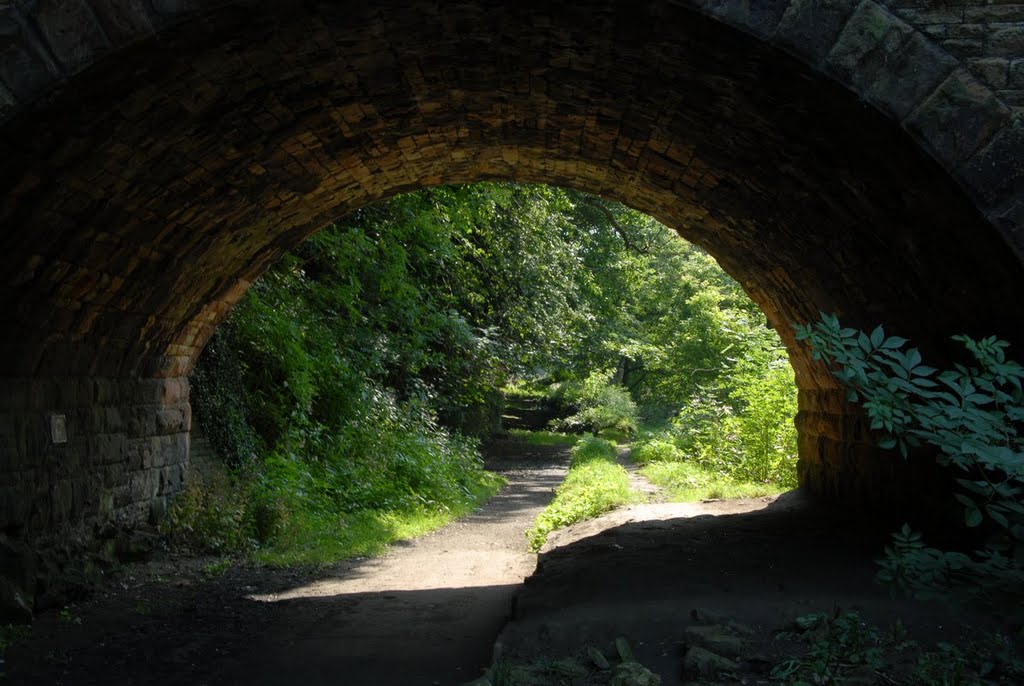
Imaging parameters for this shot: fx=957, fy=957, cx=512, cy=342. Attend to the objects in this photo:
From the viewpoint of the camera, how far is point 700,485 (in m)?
14.5

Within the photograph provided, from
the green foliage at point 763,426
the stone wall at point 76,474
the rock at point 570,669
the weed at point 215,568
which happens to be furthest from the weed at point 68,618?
the green foliage at point 763,426

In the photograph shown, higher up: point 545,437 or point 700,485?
point 545,437

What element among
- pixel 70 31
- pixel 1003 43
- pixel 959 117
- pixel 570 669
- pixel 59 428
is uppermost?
pixel 70 31

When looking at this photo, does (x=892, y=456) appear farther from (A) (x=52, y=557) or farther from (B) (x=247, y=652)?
(A) (x=52, y=557)

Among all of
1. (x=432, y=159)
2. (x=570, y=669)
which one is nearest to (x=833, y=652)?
(x=570, y=669)

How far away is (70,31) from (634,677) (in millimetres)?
4380

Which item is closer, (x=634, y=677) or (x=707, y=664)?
(x=634, y=677)

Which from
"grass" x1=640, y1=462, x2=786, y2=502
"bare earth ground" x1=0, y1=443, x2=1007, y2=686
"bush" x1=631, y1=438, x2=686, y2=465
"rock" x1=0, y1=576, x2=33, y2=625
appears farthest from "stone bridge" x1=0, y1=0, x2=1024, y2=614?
"bush" x1=631, y1=438, x2=686, y2=465

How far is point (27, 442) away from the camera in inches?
284

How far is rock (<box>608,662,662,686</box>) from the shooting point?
→ 4.84m

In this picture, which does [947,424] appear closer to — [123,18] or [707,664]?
[707,664]

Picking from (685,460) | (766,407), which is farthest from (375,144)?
(685,460)

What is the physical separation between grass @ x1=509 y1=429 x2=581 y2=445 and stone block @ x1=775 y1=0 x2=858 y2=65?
30623mm

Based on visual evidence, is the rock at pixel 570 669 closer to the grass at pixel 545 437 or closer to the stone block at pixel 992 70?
the stone block at pixel 992 70
